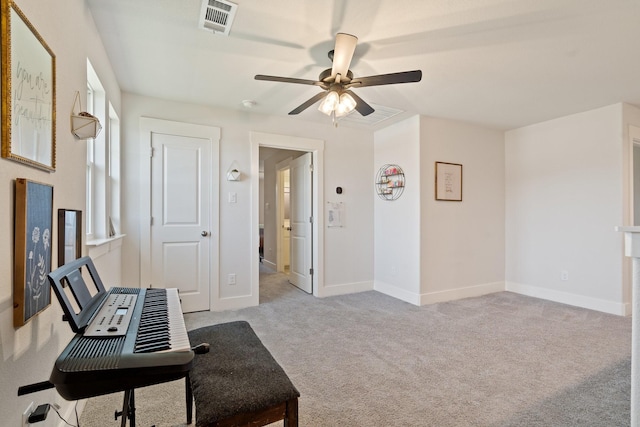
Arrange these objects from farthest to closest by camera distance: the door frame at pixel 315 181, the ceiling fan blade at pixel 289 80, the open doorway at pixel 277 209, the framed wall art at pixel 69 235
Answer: the open doorway at pixel 277 209 → the door frame at pixel 315 181 → the ceiling fan blade at pixel 289 80 → the framed wall art at pixel 69 235

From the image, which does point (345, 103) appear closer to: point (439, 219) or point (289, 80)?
point (289, 80)

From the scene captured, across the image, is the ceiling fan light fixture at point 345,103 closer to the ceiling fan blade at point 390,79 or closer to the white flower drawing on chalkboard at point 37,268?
the ceiling fan blade at point 390,79

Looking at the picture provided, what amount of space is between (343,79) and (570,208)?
138 inches

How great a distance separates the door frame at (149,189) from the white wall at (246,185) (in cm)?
5

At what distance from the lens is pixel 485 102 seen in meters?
3.41

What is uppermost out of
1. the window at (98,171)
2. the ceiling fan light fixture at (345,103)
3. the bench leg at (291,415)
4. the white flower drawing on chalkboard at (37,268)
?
the ceiling fan light fixture at (345,103)

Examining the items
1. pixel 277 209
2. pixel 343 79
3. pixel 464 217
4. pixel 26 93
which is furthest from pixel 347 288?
pixel 26 93

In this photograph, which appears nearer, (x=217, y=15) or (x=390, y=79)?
(x=217, y=15)

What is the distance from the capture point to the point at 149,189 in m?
3.26

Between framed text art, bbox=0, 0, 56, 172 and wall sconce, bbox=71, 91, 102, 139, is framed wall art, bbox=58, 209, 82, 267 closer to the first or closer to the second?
framed text art, bbox=0, 0, 56, 172

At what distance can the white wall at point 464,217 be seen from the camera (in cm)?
389

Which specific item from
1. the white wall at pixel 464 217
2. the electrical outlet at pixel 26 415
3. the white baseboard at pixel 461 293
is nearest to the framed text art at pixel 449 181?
the white wall at pixel 464 217

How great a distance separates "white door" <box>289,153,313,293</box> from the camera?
4359 mm

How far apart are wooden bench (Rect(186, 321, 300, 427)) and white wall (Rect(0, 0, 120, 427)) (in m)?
0.58
